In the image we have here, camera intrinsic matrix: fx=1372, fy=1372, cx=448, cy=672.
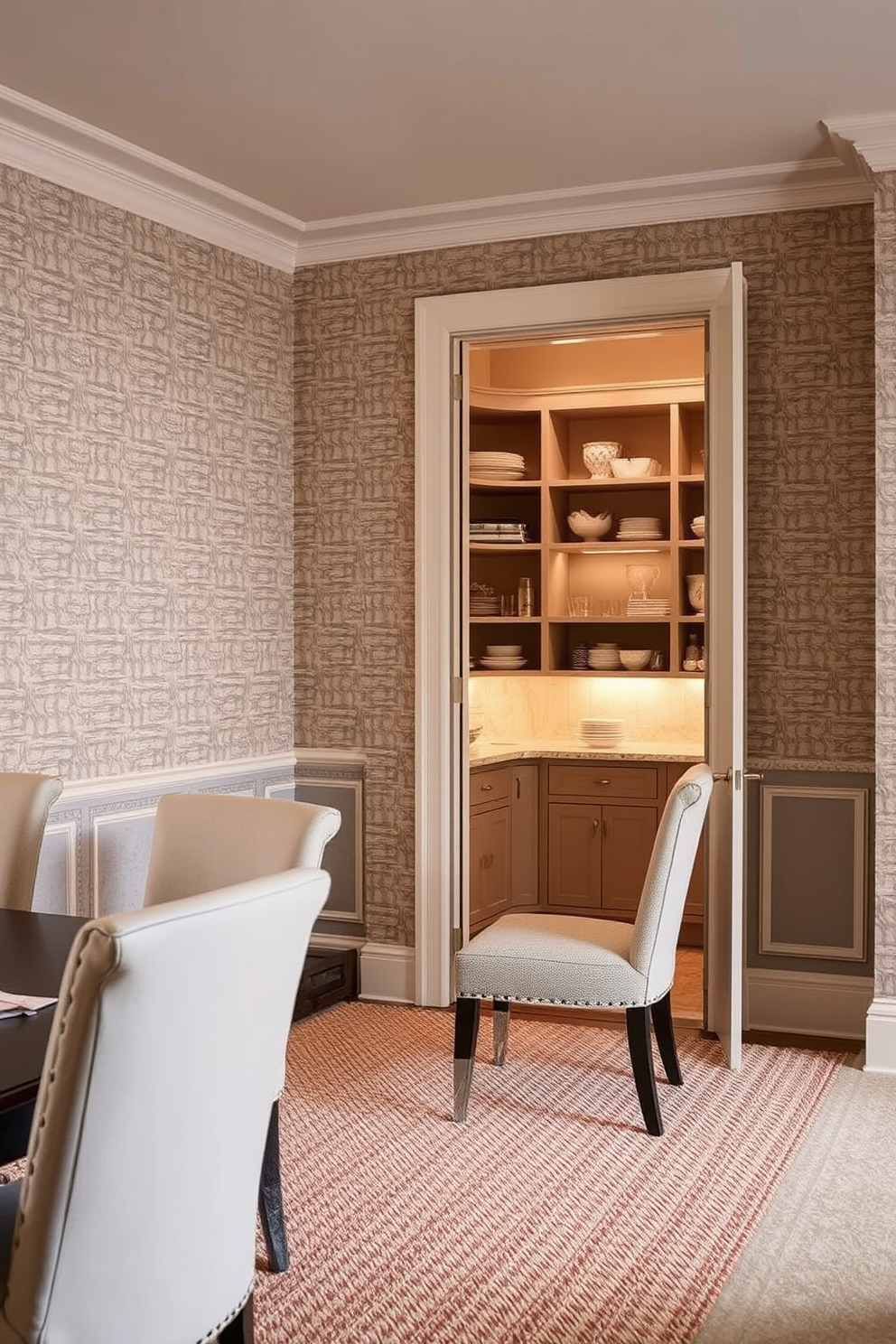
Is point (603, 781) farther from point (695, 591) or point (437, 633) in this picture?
point (437, 633)

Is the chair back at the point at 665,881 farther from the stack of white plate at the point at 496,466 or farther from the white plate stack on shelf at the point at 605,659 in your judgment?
the stack of white plate at the point at 496,466

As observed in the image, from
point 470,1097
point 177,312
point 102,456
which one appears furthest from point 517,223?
point 470,1097

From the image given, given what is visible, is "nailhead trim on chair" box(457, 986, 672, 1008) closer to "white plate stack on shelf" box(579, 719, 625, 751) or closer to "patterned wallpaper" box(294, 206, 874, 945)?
"patterned wallpaper" box(294, 206, 874, 945)

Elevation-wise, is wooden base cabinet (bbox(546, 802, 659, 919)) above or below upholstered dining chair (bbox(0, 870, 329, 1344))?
below

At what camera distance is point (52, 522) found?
398 cm

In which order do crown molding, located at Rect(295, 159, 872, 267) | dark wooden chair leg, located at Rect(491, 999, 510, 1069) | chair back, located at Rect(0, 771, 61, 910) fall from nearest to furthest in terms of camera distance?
chair back, located at Rect(0, 771, 61, 910), dark wooden chair leg, located at Rect(491, 999, 510, 1069), crown molding, located at Rect(295, 159, 872, 267)

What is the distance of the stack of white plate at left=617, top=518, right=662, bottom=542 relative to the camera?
6.47m

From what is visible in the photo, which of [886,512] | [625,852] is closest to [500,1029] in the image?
[886,512]

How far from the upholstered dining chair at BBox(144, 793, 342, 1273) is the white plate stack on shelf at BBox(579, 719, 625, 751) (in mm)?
3609

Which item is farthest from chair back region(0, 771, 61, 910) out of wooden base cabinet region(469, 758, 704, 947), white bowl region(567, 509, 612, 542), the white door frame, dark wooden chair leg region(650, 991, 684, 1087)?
white bowl region(567, 509, 612, 542)

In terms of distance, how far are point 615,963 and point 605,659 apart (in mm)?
3057

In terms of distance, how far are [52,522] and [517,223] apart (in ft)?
6.36

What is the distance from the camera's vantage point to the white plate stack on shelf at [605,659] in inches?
258

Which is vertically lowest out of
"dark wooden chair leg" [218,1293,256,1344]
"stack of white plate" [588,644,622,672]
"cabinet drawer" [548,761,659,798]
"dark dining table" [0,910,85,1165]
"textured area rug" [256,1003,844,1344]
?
"textured area rug" [256,1003,844,1344]
